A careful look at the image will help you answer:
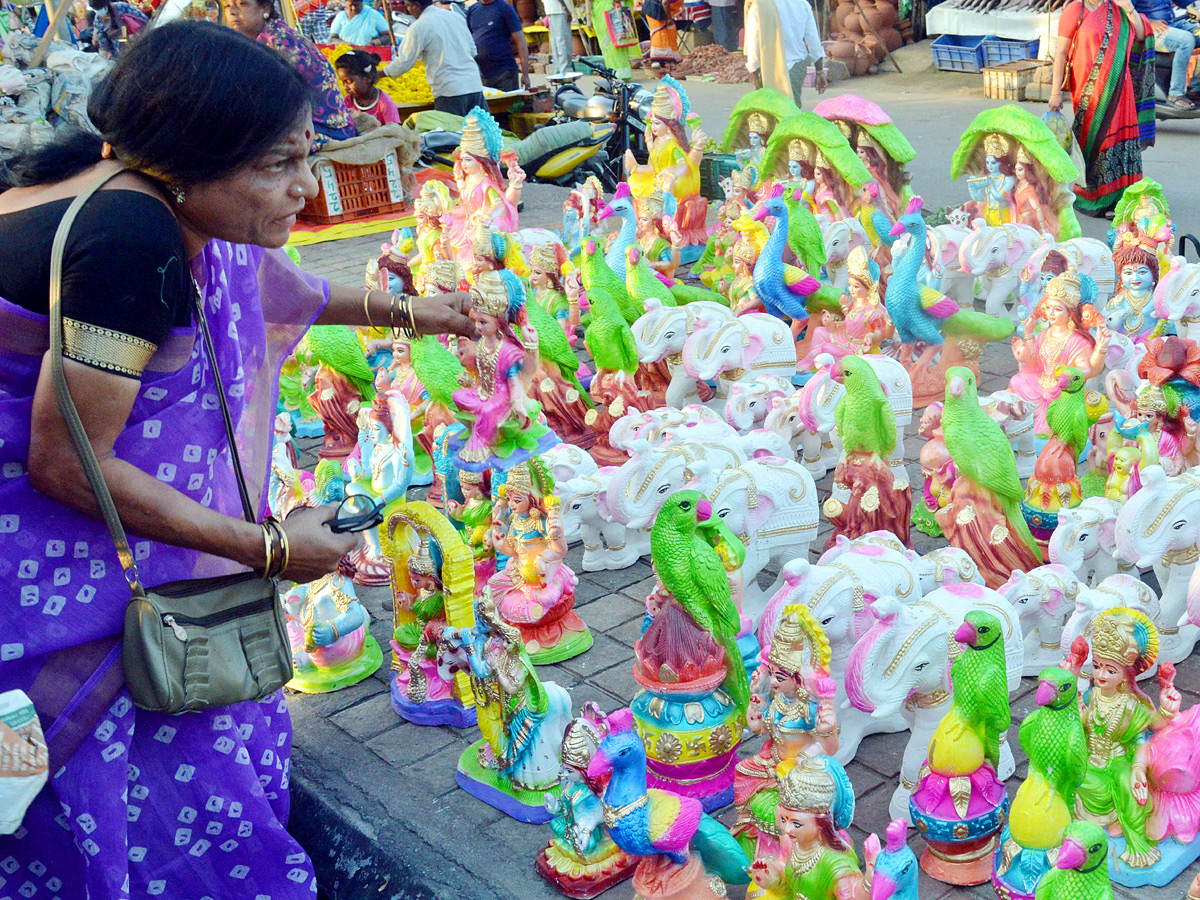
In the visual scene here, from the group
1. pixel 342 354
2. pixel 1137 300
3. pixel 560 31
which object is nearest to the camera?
pixel 1137 300

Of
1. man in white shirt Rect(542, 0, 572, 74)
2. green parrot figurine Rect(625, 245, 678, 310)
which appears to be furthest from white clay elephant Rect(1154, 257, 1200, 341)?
man in white shirt Rect(542, 0, 572, 74)

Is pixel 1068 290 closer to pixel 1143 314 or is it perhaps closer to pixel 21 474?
pixel 1143 314

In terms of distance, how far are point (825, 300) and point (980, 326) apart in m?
0.83

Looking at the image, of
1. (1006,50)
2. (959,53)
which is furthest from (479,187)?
(959,53)

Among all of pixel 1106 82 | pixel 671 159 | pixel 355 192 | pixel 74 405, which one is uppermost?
pixel 74 405

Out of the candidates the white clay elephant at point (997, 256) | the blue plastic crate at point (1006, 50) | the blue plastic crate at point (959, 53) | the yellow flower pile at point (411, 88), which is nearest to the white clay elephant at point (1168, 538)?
the white clay elephant at point (997, 256)

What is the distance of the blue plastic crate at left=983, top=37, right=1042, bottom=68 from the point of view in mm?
14070

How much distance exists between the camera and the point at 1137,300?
5.23 m

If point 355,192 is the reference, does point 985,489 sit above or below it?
below

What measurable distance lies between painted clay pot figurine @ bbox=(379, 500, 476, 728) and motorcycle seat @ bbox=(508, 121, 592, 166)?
7.22 metres

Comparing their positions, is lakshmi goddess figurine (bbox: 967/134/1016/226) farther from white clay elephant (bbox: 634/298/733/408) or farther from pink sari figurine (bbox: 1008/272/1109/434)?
white clay elephant (bbox: 634/298/733/408)

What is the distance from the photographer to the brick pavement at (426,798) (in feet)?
9.98

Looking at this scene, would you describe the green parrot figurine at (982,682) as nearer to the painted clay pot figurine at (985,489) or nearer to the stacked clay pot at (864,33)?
the painted clay pot figurine at (985,489)

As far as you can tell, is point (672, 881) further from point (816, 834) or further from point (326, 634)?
point (326, 634)
